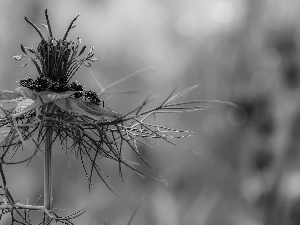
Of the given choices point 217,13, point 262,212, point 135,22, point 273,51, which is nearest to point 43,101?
point 262,212

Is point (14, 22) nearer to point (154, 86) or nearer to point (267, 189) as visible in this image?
point (154, 86)

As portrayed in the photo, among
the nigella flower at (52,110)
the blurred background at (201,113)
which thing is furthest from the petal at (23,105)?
the blurred background at (201,113)

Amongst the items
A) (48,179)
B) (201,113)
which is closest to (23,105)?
(48,179)

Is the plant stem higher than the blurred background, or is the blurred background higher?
the blurred background

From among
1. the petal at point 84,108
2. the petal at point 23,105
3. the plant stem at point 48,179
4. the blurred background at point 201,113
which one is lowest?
the plant stem at point 48,179

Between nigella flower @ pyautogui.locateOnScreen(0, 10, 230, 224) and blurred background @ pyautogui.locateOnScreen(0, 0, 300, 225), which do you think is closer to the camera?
nigella flower @ pyautogui.locateOnScreen(0, 10, 230, 224)

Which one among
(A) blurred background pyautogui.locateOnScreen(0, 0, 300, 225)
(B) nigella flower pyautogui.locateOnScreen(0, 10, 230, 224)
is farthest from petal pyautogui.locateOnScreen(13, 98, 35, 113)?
(A) blurred background pyautogui.locateOnScreen(0, 0, 300, 225)

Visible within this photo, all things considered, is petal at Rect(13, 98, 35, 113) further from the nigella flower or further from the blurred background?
the blurred background

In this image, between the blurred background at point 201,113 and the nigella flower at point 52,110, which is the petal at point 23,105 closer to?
the nigella flower at point 52,110
